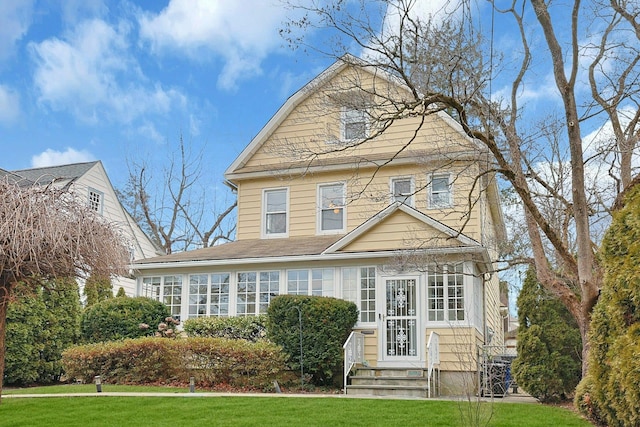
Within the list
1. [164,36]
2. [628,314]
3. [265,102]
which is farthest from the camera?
[265,102]

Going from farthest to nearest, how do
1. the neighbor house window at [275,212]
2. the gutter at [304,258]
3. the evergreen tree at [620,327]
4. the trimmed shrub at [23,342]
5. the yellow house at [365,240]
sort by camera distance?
the neighbor house window at [275,212] → the trimmed shrub at [23,342] → the yellow house at [365,240] → the gutter at [304,258] → the evergreen tree at [620,327]

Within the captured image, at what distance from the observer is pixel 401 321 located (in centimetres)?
1477

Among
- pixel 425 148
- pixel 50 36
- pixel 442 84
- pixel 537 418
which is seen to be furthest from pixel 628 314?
pixel 50 36

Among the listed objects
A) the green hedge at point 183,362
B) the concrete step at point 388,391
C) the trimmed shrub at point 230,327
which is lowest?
the concrete step at point 388,391

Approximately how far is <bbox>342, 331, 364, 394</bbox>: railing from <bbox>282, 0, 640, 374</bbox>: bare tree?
13.1ft

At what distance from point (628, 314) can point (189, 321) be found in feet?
35.5

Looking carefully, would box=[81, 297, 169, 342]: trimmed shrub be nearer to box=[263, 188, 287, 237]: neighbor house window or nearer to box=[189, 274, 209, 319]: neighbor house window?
box=[189, 274, 209, 319]: neighbor house window

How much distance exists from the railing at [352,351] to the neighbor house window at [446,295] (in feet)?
5.29

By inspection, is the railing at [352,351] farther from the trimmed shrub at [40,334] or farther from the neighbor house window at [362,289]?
the trimmed shrub at [40,334]

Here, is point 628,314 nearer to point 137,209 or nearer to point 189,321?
point 189,321

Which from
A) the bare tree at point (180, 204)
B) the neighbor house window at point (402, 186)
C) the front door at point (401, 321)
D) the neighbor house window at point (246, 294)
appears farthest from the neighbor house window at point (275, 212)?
the bare tree at point (180, 204)

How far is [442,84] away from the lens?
32.6ft

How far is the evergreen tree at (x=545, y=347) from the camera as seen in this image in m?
11.5

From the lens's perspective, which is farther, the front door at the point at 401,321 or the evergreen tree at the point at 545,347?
the front door at the point at 401,321
